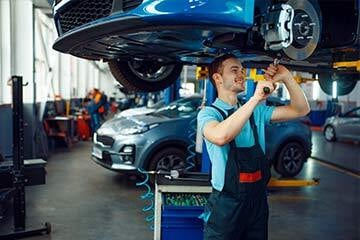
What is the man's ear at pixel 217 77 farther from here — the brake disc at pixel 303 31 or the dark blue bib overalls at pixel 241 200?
the brake disc at pixel 303 31

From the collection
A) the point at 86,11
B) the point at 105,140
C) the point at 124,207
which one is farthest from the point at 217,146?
the point at 105,140

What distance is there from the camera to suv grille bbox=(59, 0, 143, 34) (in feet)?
5.74

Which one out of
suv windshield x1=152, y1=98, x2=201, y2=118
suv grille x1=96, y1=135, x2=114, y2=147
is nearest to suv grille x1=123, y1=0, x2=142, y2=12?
suv grille x1=96, y1=135, x2=114, y2=147

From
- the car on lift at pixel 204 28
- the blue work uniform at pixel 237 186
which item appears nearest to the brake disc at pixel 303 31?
the car on lift at pixel 204 28

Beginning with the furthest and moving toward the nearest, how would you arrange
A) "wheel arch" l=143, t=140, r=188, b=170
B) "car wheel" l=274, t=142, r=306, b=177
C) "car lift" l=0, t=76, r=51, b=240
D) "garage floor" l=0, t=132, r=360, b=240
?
"car wheel" l=274, t=142, r=306, b=177
"wheel arch" l=143, t=140, r=188, b=170
"garage floor" l=0, t=132, r=360, b=240
"car lift" l=0, t=76, r=51, b=240

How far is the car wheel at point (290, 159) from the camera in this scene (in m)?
5.86

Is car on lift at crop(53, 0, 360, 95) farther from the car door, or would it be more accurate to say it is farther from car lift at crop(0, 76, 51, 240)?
the car door

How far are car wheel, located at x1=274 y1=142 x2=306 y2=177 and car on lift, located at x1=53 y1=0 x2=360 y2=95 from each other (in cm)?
325

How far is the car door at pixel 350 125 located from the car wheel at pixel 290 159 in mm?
4838

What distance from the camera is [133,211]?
4.30 metres

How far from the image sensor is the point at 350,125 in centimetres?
1032

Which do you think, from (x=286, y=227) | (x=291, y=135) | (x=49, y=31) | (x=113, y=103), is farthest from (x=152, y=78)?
(x=113, y=103)

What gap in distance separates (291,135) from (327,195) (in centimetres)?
101

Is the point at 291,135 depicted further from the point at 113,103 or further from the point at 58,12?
the point at 113,103
